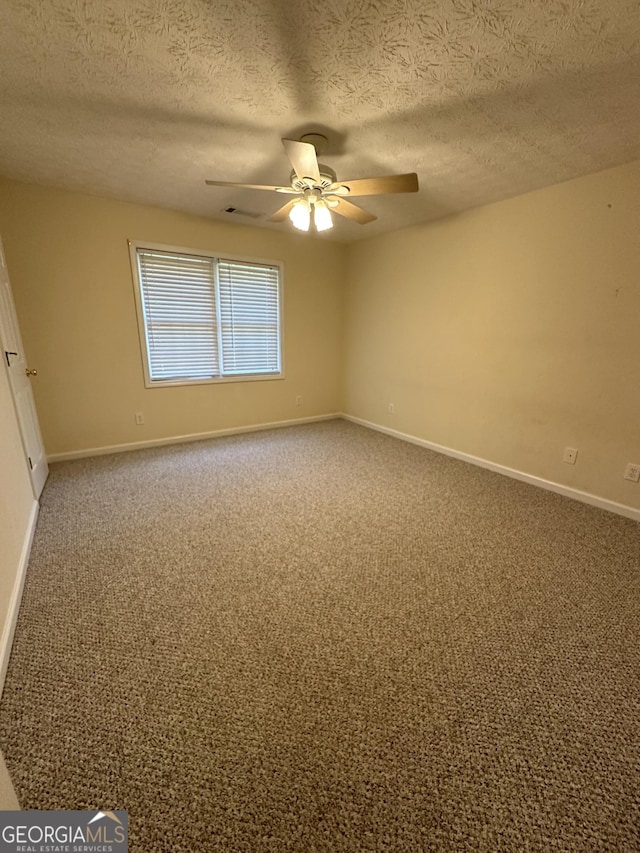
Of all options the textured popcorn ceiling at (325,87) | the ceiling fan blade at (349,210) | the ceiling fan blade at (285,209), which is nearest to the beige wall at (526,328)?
the textured popcorn ceiling at (325,87)

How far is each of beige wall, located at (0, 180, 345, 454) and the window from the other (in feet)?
0.36

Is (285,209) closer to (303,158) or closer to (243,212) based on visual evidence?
(303,158)

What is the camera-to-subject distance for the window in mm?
3389

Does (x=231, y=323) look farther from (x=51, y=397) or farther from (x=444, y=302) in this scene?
(x=444, y=302)

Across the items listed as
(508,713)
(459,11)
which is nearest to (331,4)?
(459,11)

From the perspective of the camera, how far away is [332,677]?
50.5 inches

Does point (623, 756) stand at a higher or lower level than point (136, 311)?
lower

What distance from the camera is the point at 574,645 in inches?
56.5

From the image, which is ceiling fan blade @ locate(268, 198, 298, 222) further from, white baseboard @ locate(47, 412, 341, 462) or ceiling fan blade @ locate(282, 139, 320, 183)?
white baseboard @ locate(47, 412, 341, 462)

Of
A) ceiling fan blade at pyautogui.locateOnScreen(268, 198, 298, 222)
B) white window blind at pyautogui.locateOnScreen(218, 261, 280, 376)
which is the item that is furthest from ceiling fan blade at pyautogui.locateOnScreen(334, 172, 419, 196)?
white window blind at pyautogui.locateOnScreen(218, 261, 280, 376)

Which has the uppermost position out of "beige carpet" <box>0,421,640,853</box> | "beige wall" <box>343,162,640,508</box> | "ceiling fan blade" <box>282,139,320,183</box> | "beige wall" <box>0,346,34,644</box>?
"ceiling fan blade" <box>282,139,320,183</box>

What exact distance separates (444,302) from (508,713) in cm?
322

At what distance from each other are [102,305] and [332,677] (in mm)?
3503

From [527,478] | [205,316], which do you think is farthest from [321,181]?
[527,478]
